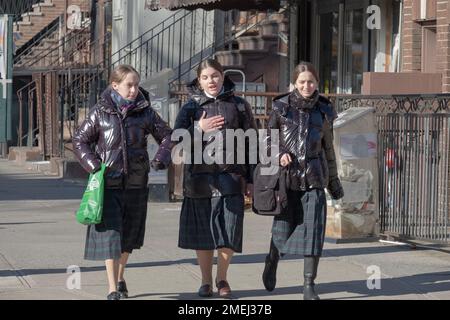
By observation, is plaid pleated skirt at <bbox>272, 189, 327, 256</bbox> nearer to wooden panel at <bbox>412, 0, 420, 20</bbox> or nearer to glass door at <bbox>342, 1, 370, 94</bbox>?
wooden panel at <bbox>412, 0, 420, 20</bbox>

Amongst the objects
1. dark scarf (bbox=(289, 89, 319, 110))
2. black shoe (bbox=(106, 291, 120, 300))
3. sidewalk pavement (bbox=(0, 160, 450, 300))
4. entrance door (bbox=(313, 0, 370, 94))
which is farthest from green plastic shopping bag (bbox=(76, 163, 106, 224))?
entrance door (bbox=(313, 0, 370, 94))

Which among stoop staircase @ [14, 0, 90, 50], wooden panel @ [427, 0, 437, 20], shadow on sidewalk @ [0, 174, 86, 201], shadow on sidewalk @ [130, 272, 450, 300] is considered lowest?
shadow on sidewalk @ [130, 272, 450, 300]

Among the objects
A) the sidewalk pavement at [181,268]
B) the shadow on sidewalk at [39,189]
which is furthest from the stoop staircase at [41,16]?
the sidewalk pavement at [181,268]

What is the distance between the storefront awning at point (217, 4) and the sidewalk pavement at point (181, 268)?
3885 millimetres

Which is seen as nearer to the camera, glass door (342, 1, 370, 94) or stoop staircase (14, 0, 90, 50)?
glass door (342, 1, 370, 94)

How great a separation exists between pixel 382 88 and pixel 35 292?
5617mm

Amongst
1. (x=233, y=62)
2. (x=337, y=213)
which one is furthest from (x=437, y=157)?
(x=233, y=62)

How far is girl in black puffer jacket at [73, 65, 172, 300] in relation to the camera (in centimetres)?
810

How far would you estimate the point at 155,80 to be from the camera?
1462cm

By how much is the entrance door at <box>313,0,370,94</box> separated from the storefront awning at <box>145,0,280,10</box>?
893mm

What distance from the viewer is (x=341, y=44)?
17.2 meters

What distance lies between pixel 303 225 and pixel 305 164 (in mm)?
468

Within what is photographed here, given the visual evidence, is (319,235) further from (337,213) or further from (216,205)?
(337,213)

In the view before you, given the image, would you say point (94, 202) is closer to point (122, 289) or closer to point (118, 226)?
point (118, 226)
